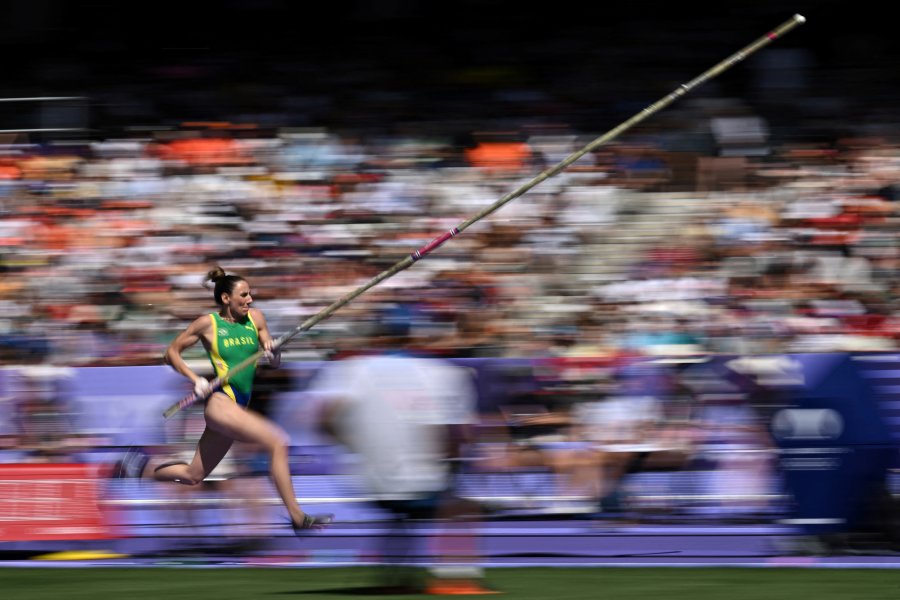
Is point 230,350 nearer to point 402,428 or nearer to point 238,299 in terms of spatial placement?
point 238,299

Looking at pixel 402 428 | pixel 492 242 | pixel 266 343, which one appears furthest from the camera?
pixel 492 242

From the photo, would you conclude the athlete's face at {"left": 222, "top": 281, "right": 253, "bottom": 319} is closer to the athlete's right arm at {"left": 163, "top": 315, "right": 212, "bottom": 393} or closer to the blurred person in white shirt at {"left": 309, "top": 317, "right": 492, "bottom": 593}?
the athlete's right arm at {"left": 163, "top": 315, "right": 212, "bottom": 393}

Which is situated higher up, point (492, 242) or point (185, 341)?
point (492, 242)

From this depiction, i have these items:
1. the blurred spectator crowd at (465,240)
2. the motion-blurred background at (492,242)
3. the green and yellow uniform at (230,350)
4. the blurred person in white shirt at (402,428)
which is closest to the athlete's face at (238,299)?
the green and yellow uniform at (230,350)

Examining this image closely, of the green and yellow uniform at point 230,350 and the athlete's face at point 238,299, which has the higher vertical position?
the athlete's face at point 238,299

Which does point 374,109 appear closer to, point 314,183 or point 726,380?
point 314,183

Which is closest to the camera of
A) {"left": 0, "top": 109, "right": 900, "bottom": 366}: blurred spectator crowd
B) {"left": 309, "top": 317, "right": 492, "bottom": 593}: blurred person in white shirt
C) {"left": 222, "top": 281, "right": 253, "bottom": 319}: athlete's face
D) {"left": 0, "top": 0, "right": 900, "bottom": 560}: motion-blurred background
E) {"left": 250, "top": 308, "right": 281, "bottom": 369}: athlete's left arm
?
{"left": 309, "top": 317, "right": 492, "bottom": 593}: blurred person in white shirt

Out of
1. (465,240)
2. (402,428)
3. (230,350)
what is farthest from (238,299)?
(465,240)

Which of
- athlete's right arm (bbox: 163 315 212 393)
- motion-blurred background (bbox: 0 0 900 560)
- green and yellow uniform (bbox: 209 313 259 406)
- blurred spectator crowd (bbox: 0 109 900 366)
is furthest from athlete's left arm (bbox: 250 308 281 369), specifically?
blurred spectator crowd (bbox: 0 109 900 366)

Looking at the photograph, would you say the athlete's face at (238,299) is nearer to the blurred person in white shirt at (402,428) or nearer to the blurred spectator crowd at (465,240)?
the blurred spectator crowd at (465,240)

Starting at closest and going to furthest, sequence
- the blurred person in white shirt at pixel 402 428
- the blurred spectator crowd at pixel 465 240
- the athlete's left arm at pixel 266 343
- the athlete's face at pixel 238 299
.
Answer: the blurred person in white shirt at pixel 402 428 < the athlete's left arm at pixel 266 343 < the athlete's face at pixel 238 299 < the blurred spectator crowd at pixel 465 240

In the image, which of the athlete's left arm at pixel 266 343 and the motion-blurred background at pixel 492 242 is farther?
the motion-blurred background at pixel 492 242

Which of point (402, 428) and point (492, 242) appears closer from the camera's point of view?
point (402, 428)

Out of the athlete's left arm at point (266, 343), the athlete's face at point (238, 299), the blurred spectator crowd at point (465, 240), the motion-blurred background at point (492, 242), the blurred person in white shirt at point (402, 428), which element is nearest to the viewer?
the blurred person in white shirt at point (402, 428)
